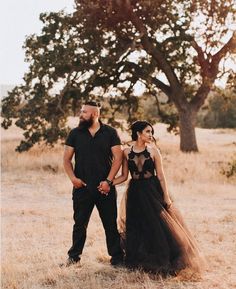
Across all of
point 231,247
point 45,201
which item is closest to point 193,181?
point 45,201

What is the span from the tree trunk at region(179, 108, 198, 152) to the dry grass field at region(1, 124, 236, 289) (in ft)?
21.1

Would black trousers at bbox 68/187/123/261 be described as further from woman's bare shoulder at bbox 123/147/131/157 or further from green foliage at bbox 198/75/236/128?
green foliage at bbox 198/75/236/128

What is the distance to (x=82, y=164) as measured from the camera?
6898 millimetres

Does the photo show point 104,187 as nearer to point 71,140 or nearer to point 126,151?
point 126,151

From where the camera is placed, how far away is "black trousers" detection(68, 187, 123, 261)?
6895 mm

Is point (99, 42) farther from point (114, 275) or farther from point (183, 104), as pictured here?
point (114, 275)

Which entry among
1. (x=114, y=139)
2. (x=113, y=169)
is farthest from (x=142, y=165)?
(x=114, y=139)

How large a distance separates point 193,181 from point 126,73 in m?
11.1

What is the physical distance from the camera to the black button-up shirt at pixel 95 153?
6.82 metres

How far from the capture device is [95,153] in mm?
6816

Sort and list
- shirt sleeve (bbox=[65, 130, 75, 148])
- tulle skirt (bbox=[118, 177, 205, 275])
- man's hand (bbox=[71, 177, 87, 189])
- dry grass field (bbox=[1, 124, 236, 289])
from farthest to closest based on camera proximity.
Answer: shirt sleeve (bbox=[65, 130, 75, 148]) < man's hand (bbox=[71, 177, 87, 189]) < tulle skirt (bbox=[118, 177, 205, 275]) < dry grass field (bbox=[1, 124, 236, 289])

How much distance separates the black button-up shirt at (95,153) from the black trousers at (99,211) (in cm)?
18

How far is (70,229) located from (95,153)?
3.51 m

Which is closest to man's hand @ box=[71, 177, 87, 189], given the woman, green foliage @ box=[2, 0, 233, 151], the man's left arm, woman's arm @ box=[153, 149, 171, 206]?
the man's left arm
